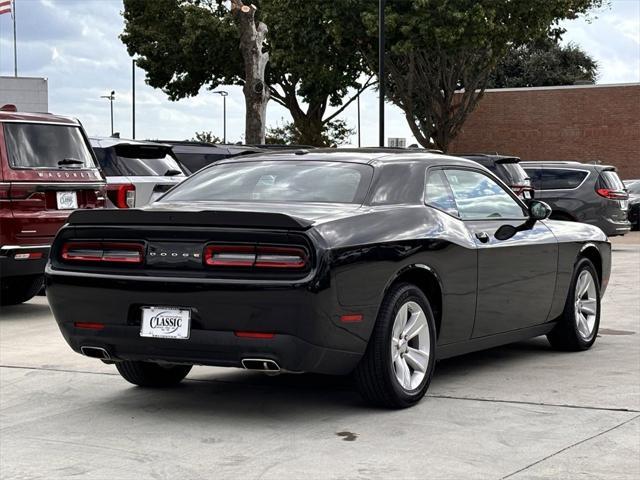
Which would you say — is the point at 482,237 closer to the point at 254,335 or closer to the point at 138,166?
the point at 254,335

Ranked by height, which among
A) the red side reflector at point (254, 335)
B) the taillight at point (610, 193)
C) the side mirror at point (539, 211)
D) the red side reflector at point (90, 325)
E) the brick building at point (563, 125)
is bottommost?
the red side reflector at point (90, 325)

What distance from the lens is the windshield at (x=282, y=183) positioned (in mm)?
7512

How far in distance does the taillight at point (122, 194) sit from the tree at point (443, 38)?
25.9 m

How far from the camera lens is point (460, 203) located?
8242 millimetres

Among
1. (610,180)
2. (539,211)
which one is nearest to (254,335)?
(539,211)

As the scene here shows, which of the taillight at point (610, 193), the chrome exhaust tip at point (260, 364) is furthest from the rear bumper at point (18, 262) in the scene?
the taillight at point (610, 193)

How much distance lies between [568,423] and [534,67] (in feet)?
215

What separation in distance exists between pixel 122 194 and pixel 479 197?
641 cm

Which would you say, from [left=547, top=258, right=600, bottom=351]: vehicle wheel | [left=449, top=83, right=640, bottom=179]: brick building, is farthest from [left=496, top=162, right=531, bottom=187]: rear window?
[left=449, top=83, right=640, bottom=179]: brick building

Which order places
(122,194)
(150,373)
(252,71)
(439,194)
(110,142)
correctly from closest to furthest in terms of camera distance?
(150,373) → (439,194) → (122,194) → (110,142) → (252,71)

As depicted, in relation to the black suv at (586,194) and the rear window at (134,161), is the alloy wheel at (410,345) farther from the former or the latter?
the black suv at (586,194)

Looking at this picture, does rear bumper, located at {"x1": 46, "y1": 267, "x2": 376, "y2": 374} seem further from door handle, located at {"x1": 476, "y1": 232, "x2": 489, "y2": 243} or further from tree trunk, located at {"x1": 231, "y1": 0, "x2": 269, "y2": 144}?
tree trunk, located at {"x1": 231, "y1": 0, "x2": 269, "y2": 144}

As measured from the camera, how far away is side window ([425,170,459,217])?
7.94m

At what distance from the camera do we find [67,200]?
12266mm
